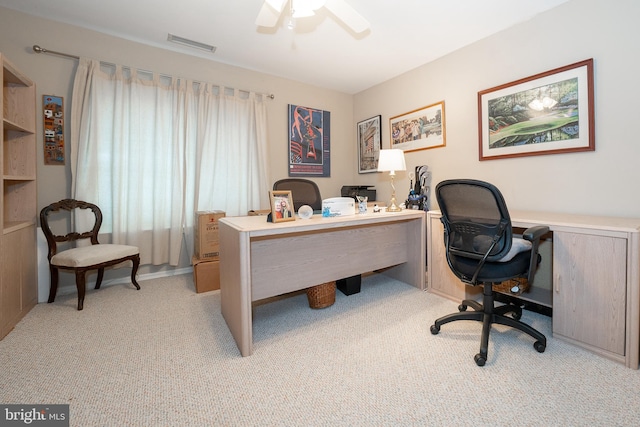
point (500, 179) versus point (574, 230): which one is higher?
point (500, 179)

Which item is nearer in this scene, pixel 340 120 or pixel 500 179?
pixel 500 179

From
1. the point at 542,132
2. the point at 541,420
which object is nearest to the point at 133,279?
the point at 541,420

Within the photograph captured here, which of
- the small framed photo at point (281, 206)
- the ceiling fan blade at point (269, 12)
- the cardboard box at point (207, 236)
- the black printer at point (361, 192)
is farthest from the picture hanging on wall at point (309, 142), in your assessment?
the small framed photo at point (281, 206)

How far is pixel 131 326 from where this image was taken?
6.70 feet

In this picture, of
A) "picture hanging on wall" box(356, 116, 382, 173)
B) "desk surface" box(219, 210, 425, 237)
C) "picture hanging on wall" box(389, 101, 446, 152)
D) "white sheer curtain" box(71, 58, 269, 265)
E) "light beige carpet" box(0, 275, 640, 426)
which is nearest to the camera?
"light beige carpet" box(0, 275, 640, 426)

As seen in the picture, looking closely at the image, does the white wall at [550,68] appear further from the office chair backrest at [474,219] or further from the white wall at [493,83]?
the office chair backrest at [474,219]

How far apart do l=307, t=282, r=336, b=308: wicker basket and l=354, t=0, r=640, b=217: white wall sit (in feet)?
6.18

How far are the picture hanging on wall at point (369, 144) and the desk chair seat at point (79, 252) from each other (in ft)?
10.3

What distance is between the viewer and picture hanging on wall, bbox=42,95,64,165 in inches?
100

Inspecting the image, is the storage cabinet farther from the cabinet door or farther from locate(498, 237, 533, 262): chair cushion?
the cabinet door

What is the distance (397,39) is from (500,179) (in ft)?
5.69

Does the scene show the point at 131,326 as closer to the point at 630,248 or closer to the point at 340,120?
the point at 630,248

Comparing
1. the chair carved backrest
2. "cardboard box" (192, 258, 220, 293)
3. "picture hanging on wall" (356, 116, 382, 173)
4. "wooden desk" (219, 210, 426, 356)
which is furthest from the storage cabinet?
"picture hanging on wall" (356, 116, 382, 173)

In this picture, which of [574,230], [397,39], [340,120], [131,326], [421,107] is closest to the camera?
[574,230]
